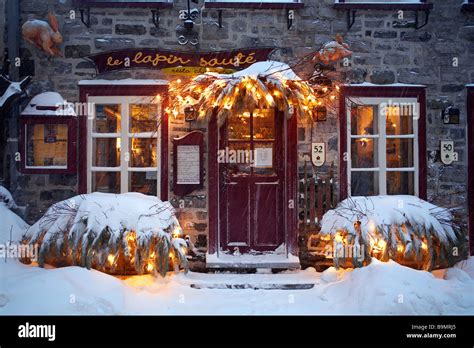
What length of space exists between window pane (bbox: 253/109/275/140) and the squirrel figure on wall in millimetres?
3148

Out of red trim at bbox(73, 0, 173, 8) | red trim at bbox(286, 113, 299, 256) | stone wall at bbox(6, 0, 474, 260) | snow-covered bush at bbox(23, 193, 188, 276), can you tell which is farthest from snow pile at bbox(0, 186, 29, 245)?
red trim at bbox(286, 113, 299, 256)

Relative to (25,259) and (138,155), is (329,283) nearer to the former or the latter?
(138,155)

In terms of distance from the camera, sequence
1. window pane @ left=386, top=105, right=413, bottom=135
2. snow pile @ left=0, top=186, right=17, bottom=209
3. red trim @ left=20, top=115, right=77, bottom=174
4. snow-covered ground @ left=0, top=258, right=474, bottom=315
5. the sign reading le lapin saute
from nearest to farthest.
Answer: snow-covered ground @ left=0, top=258, right=474, bottom=315 → snow pile @ left=0, top=186, right=17, bottom=209 → red trim @ left=20, top=115, right=77, bottom=174 → the sign reading le lapin saute → window pane @ left=386, top=105, right=413, bottom=135

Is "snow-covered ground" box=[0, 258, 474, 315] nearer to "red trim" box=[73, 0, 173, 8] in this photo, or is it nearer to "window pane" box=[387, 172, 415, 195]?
"window pane" box=[387, 172, 415, 195]

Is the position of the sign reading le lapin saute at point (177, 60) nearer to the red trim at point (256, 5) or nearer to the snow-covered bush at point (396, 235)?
the red trim at point (256, 5)

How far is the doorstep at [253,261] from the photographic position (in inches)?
219

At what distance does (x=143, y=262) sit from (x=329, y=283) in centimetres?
240

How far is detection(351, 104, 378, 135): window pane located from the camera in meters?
6.05

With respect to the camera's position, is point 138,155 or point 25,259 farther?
point 138,155

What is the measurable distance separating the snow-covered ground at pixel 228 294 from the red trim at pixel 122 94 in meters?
1.47

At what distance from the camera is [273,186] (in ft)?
19.2

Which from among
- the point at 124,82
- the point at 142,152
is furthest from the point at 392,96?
the point at 124,82

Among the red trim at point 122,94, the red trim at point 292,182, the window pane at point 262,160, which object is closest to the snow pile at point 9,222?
the red trim at point 122,94
